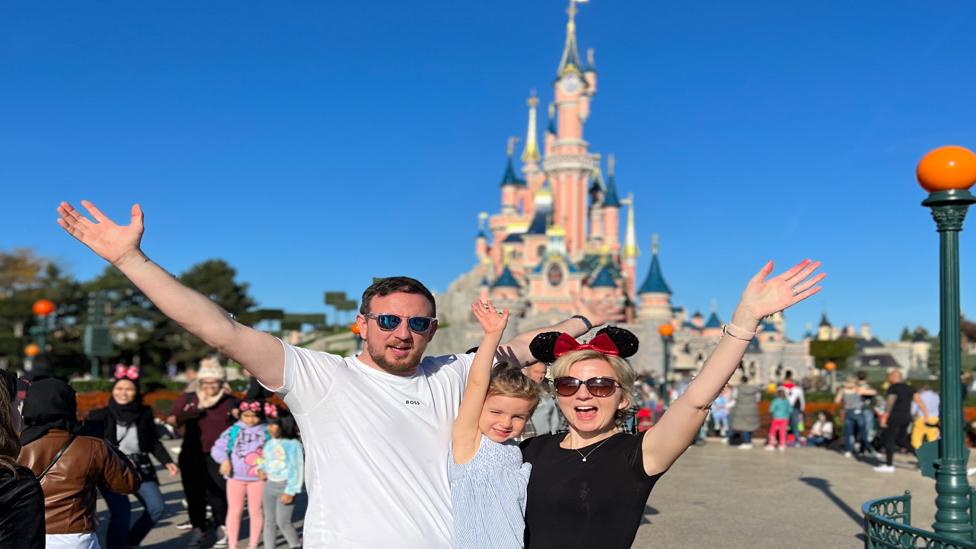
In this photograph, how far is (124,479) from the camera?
475 cm

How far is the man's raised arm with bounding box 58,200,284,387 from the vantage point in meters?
2.83

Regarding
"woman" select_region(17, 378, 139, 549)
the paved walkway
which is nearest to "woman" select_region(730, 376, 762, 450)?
the paved walkway

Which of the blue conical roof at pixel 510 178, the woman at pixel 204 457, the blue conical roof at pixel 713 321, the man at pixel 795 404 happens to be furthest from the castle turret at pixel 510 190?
the woman at pixel 204 457

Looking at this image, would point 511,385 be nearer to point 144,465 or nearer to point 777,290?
point 777,290

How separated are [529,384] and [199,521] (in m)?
5.58

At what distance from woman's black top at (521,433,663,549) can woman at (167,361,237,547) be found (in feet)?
17.9

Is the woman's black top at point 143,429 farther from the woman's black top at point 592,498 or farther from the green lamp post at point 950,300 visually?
Result: the green lamp post at point 950,300

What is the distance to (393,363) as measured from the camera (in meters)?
3.24

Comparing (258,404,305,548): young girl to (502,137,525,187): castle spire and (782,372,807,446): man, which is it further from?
(502,137,525,187): castle spire

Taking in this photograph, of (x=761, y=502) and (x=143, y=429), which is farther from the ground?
(x=143, y=429)

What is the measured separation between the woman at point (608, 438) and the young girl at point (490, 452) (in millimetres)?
92

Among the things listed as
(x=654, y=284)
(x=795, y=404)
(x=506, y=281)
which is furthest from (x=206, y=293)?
(x=795, y=404)

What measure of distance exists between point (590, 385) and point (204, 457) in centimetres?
591

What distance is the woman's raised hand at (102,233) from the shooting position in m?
2.82
